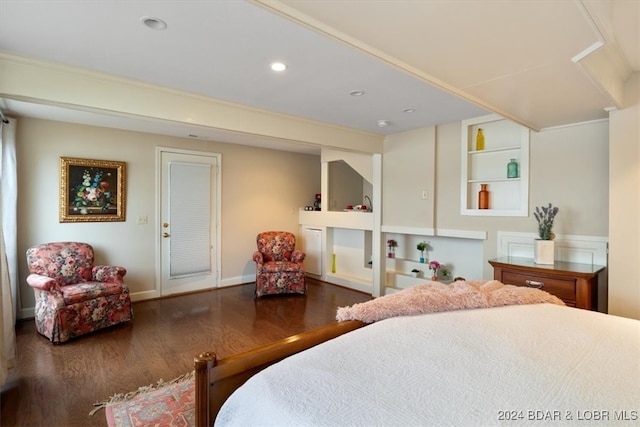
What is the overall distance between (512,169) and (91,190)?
489cm

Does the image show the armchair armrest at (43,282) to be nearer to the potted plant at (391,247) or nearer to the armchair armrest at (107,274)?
the armchair armrest at (107,274)

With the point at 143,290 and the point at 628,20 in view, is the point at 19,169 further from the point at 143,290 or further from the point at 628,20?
the point at 628,20

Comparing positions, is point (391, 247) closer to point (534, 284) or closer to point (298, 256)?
point (298, 256)

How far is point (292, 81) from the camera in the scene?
2555mm

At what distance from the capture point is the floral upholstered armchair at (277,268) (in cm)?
477

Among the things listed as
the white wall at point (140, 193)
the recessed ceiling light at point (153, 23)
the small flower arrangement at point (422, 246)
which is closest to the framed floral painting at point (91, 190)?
the white wall at point (140, 193)

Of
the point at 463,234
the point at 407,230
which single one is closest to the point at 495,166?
the point at 463,234

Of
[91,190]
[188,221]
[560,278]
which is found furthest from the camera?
[188,221]

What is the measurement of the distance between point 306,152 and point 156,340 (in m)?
3.94

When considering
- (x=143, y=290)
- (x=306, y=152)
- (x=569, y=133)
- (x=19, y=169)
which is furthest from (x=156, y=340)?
(x=569, y=133)

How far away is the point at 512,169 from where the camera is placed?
3.48 meters

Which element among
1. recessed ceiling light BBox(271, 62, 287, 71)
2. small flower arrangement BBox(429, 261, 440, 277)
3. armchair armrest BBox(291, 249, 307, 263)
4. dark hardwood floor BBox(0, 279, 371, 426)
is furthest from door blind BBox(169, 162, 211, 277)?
small flower arrangement BBox(429, 261, 440, 277)

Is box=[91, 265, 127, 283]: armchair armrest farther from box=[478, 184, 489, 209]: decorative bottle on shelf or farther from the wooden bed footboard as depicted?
box=[478, 184, 489, 209]: decorative bottle on shelf

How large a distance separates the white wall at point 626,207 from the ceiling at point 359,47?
170mm
